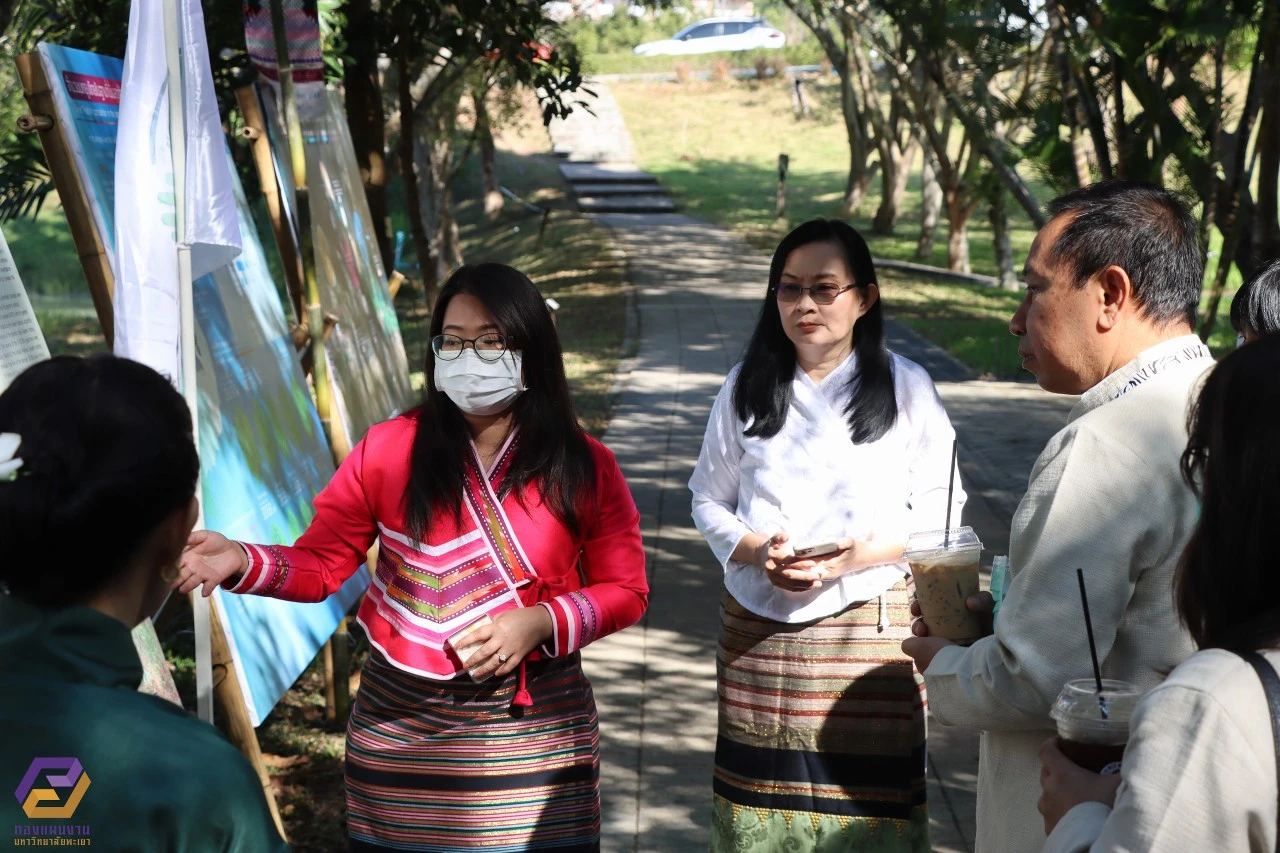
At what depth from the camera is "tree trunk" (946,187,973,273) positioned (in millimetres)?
19734

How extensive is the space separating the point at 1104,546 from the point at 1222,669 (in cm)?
59

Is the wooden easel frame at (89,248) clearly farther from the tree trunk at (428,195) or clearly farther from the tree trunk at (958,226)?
the tree trunk at (958,226)

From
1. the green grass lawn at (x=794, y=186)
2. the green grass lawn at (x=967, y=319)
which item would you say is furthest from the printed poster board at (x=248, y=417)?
the green grass lawn at (x=794, y=186)

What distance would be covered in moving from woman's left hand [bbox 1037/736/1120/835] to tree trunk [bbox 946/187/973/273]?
19.0 m

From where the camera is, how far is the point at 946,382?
12.0 metres

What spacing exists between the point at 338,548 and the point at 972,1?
9868 mm

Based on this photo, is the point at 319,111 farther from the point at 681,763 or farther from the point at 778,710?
the point at 778,710

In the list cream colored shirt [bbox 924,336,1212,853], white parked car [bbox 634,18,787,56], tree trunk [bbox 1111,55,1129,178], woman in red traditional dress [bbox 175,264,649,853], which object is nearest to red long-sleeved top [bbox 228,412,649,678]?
woman in red traditional dress [bbox 175,264,649,853]

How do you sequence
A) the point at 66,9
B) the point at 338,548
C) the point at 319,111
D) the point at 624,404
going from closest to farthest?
the point at 338,548 → the point at 319,111 → the point at 66,9 → the point at 624,404

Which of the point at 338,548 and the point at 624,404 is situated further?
the point at 624,404

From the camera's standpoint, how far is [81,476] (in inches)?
52.4

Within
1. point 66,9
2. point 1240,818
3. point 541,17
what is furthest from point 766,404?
point 66,9

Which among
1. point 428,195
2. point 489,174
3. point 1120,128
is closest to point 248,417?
point 1120,128

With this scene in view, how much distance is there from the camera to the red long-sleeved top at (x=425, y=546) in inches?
99.7
